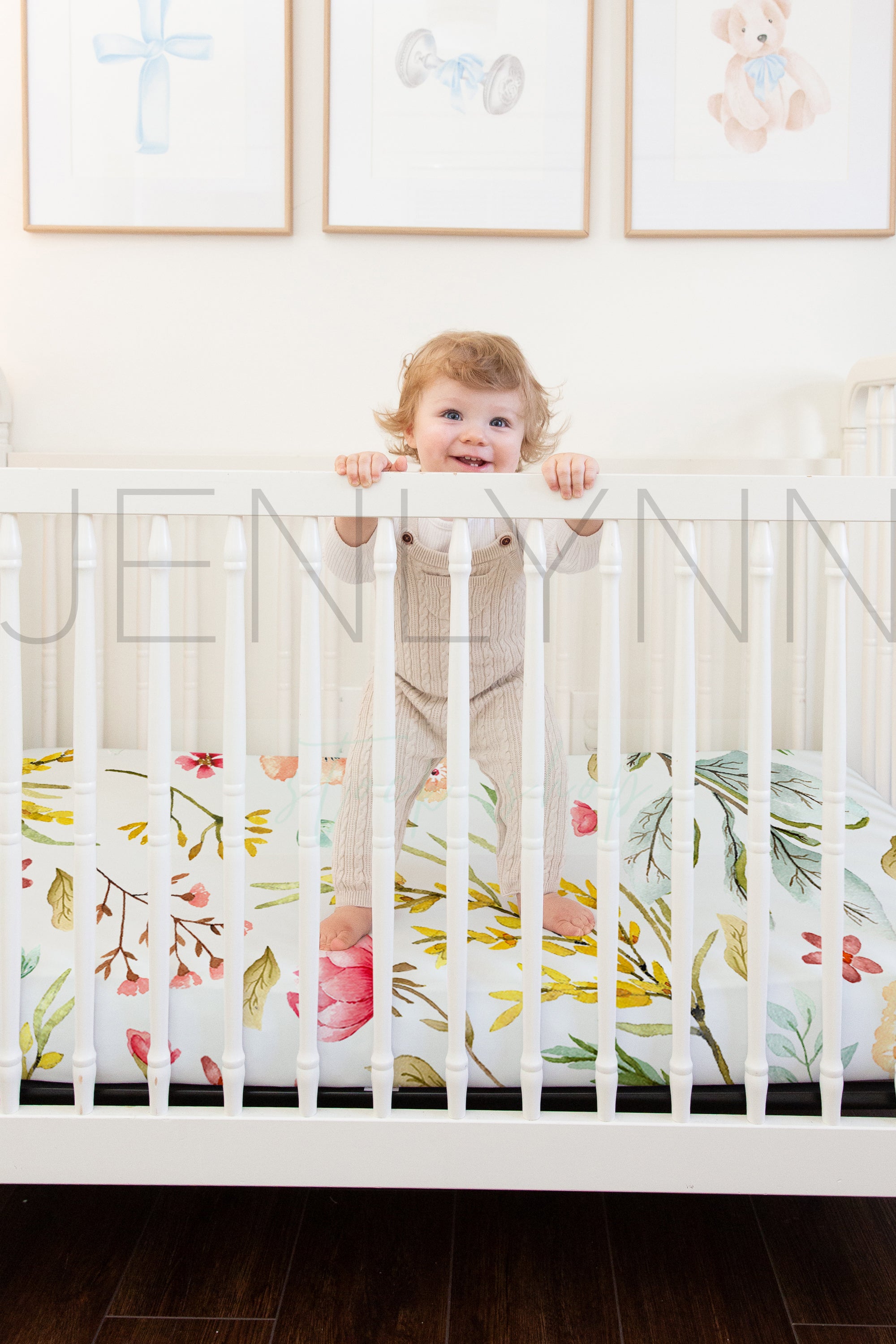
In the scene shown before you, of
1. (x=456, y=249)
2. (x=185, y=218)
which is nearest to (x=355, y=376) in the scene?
(x=456, y=249)

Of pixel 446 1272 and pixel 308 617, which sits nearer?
pixel 308 617

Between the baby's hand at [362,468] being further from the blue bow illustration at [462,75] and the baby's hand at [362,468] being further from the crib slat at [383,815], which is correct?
the blue bow illustration at [462,75]

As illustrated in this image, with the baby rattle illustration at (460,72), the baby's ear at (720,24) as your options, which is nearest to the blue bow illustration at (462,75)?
the baby rattle illustration at (460,72)

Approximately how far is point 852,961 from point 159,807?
612mm

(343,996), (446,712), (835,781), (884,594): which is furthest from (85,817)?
(884,594)

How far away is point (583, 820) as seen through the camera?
1.23m

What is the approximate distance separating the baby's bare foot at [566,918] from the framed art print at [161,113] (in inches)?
44.9

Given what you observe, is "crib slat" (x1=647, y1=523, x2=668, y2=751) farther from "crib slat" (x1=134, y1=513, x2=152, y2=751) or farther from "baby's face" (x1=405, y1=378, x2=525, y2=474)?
"crib slat" (x1=134, y1=513, x2=152, y2=751)

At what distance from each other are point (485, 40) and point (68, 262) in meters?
0.73

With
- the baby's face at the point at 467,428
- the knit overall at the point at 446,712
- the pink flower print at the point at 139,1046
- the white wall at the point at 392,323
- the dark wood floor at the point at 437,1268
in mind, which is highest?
the white wall at the point at 392,323

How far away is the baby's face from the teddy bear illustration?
84cm

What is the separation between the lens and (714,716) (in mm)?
1633

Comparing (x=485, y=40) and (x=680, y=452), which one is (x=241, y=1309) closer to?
(x=680, y=452)

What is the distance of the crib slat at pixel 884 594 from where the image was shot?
1.48 meters
